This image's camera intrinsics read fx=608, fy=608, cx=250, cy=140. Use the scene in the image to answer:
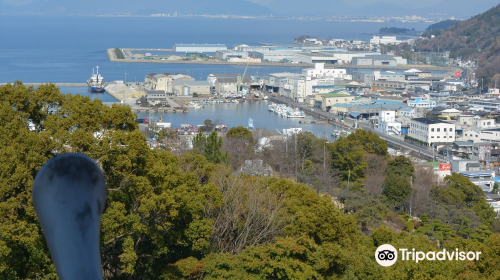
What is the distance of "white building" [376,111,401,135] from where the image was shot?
1337cm

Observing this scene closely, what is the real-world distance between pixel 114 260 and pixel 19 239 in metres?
0.70

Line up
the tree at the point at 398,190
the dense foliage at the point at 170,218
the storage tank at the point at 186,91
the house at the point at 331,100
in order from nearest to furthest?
the dense foliage at the point at 170,218 < the tree at the point at 398,190 < the house at the point at 331,100 < the storage tank at the point at 186,91

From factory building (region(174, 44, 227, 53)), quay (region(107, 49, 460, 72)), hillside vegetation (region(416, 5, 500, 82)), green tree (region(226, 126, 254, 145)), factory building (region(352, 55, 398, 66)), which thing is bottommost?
green tree (region(226, 126, 254, 145))

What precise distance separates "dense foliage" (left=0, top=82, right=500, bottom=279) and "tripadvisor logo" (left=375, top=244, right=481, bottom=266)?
7cm

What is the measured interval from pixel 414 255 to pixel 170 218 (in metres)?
1.43

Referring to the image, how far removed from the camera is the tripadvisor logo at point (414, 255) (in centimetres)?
343

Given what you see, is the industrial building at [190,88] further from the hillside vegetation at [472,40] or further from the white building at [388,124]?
the hillside vegetation at [472,40]

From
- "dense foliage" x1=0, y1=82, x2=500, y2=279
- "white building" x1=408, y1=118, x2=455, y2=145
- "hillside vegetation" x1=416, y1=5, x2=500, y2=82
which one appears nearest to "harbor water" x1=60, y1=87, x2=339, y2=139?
"white building" x1=408, y1=118, x2=455, y2=145

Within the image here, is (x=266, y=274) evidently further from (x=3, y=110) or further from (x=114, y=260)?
(x=3, y=110)

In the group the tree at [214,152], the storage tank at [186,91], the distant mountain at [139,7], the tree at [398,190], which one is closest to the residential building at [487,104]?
the storage tank at [186,91]

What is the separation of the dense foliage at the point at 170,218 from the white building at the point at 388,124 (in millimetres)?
8873

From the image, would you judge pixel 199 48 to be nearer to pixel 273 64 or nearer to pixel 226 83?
pixel 273 64

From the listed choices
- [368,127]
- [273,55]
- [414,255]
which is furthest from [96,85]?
[414,255]

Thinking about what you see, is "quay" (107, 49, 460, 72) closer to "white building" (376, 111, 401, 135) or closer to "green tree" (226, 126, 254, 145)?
"white building" (376, 111, 401, 135)
